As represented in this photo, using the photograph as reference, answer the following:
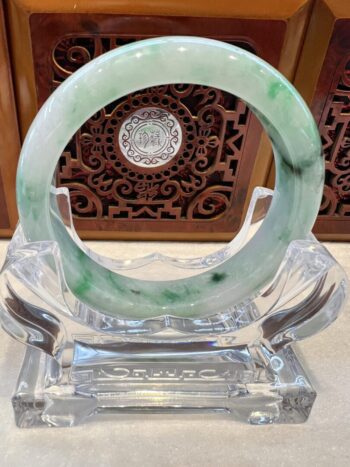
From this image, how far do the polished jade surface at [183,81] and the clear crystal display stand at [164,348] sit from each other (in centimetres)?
2

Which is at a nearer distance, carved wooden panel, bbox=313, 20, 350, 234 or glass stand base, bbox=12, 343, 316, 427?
glass stand base, bbox=12, 343, 316, 427

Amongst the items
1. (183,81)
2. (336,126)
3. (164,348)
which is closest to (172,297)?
(164,348)

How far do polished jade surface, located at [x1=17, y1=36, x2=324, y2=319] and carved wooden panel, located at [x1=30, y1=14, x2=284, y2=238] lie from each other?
0.82 ft

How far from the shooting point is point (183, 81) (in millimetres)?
456

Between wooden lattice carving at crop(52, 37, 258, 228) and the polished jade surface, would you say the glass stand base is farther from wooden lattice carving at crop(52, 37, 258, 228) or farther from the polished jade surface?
wooden lattice carving at crop(52, 37, 258, 228)

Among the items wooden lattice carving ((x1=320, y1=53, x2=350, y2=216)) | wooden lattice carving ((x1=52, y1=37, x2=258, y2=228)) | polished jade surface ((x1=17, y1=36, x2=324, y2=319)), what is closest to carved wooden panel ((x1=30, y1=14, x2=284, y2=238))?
wooden lattice carving ((x1=52, y1=37, x2=258, y2=228))

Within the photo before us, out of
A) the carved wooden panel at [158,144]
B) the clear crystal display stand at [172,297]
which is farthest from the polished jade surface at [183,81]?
the carved wooden panel at [158,144]

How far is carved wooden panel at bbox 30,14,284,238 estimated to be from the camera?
0.67 meters

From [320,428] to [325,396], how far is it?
52 millimetres

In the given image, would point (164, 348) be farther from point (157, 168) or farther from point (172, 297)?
point (157, 168)

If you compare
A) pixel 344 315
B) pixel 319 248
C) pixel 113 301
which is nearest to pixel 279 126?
pixel 319 248

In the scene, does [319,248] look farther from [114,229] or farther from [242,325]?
[114,229]

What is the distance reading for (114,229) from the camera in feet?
2.80

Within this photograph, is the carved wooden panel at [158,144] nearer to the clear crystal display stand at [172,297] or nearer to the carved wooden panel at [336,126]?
the carved wooden panel at [336,126]
